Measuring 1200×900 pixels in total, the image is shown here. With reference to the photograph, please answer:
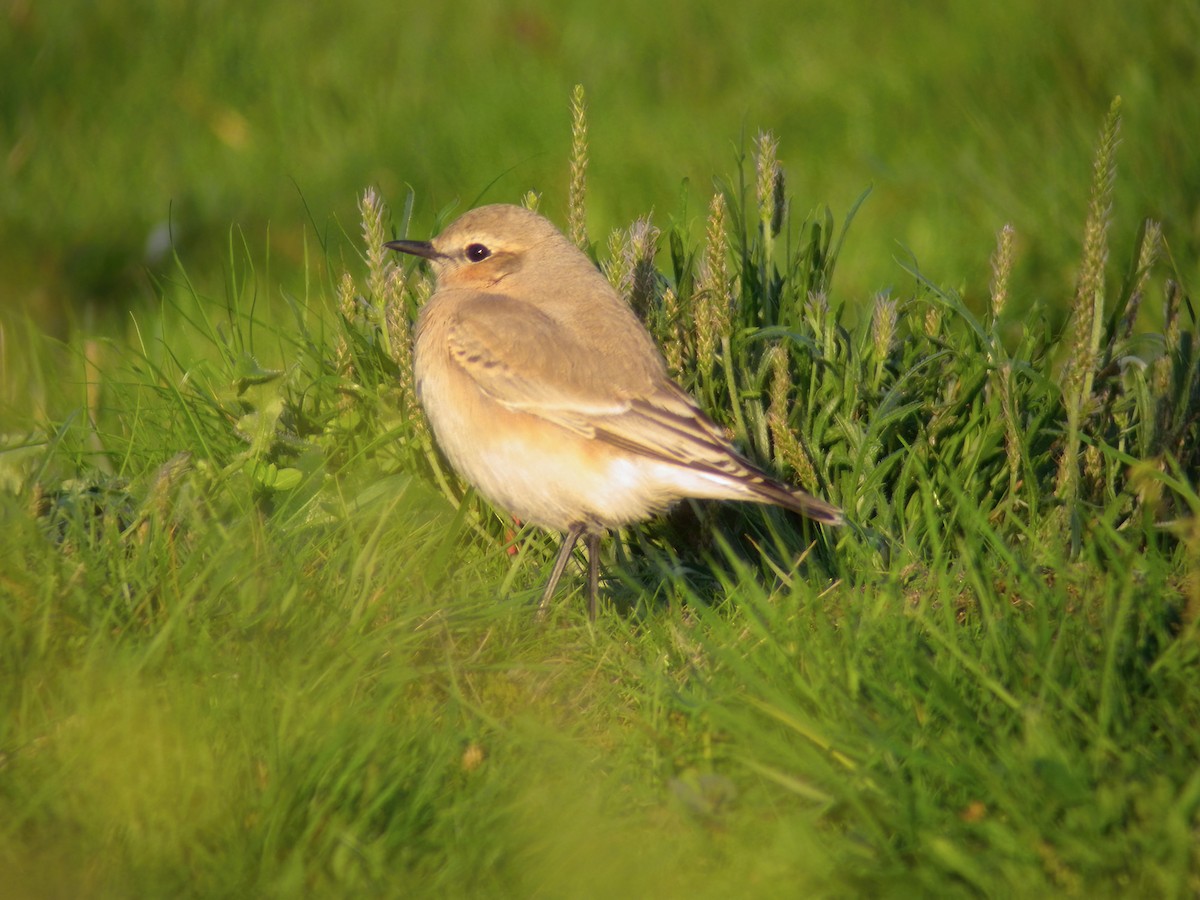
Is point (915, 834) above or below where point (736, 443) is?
below

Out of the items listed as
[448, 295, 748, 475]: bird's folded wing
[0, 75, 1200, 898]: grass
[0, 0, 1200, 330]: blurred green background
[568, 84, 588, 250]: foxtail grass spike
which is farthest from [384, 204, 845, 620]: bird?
[0, 0, 1200, 330]: blurred green background

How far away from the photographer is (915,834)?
3.58 metres

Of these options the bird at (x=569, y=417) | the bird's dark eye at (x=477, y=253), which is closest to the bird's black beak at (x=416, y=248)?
the bird's dark eye at (x=477, y=253)

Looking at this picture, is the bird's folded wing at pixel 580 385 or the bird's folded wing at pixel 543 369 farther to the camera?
the bird's folded wing at pixel 543 369

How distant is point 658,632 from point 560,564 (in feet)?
2.00

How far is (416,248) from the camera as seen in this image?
604cm

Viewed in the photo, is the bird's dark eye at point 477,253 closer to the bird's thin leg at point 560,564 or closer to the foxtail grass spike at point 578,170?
the foxtail grass spike at point 578,170

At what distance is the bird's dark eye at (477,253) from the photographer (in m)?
6.04

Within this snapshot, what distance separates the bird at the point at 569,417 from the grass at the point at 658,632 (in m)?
0.24

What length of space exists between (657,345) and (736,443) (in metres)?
0.60

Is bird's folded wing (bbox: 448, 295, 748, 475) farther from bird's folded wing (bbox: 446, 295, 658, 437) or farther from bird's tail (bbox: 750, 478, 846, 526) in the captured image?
bird's tail (bbox: 750, 478, 846, 526)

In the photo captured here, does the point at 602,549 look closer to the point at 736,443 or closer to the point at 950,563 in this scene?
the point at 736,443

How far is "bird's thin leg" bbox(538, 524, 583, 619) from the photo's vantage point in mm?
5094

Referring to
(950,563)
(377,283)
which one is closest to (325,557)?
(377,283)
